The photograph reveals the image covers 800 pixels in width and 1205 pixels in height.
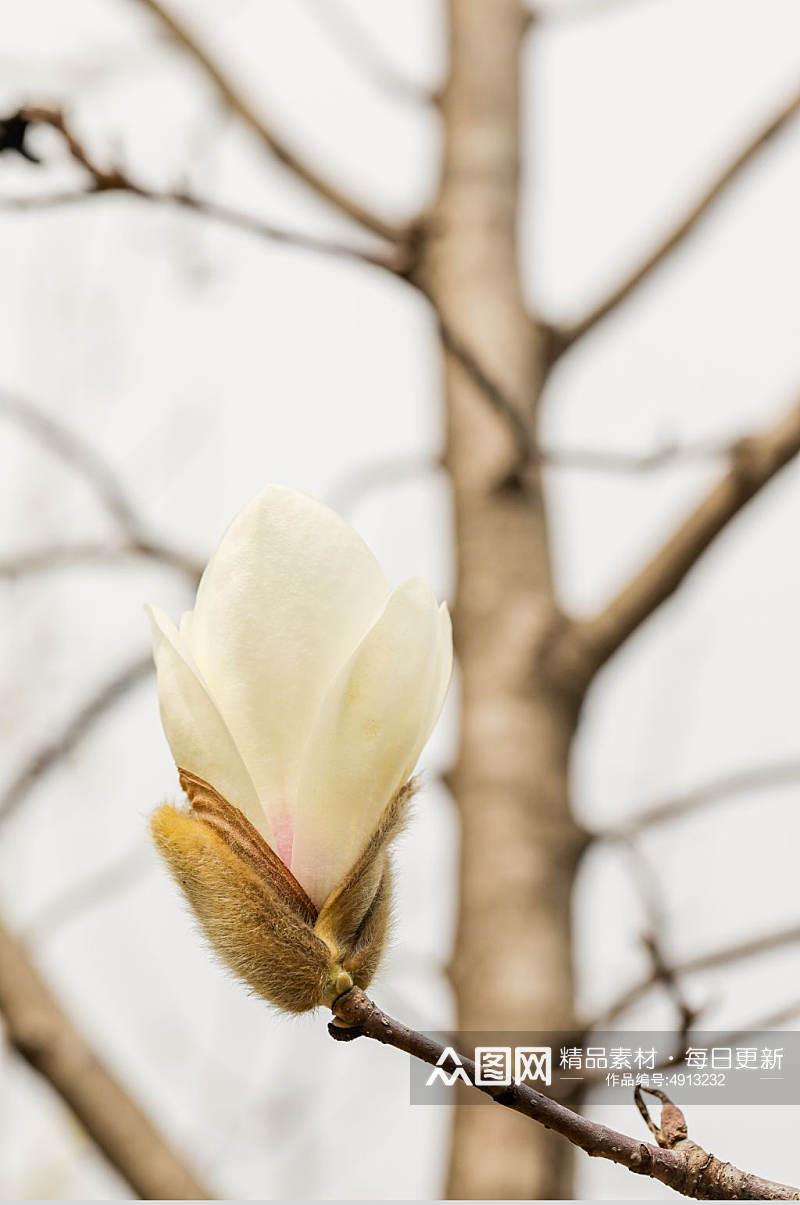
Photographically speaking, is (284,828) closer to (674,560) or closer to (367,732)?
(367,732)

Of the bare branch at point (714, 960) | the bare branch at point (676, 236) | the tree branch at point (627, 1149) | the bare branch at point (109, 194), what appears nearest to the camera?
the tree branch at point (627, 1149)

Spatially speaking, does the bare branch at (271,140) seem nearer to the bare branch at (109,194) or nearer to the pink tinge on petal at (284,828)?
the bare branch at (109,194)

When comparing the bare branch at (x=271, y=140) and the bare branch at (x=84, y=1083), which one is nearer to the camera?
the bare branch at (x=84, y=1083)

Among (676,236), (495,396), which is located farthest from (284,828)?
(676,236)

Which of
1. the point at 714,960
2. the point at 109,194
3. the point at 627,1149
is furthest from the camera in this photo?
the point at 714,960

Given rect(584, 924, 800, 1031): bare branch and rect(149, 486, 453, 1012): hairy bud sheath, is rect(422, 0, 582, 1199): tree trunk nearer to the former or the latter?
rect(584, 924, 800, 1031): bare branch

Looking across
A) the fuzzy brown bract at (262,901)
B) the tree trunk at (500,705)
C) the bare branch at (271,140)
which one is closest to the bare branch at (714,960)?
the tree trunk at (500,705)

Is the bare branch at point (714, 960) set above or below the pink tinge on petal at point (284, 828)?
below

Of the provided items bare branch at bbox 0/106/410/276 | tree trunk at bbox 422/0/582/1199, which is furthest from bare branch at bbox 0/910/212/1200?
bare branch at bbox 0/106/410/276
